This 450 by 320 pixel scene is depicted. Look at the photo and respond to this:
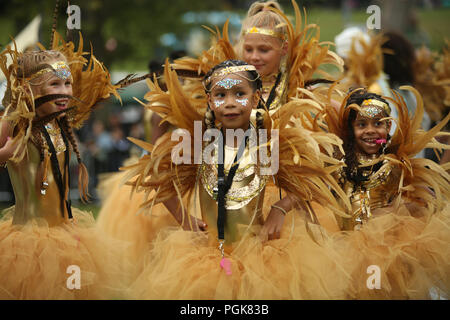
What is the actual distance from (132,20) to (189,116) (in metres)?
15.1

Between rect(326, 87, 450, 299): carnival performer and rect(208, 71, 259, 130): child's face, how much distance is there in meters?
0.94

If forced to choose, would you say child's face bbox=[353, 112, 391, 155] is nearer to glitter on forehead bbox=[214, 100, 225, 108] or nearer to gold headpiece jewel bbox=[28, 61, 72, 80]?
glitter on forehead bbox=[214, 100, 225, 108]

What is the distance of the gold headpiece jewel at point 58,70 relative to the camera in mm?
4215

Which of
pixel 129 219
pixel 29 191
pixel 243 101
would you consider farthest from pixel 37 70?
pixel 129 219

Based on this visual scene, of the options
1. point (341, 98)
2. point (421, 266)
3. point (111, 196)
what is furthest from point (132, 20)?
point (421, 266)

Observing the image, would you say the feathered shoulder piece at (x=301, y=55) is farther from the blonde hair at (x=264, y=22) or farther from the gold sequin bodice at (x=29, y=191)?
the gold sequin bodice at (x=29, y=191)

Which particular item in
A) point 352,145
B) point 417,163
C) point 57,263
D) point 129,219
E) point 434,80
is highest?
point 434,80

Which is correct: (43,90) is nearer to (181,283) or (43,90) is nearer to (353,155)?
(181,283)

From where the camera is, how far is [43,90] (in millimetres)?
4234

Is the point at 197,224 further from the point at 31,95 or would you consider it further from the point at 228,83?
the point at 31,95

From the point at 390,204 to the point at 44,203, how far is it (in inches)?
96.2

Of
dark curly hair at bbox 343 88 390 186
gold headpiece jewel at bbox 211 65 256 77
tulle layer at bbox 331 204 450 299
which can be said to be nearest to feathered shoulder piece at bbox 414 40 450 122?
dark curly hair at bbox 343 88 390 186

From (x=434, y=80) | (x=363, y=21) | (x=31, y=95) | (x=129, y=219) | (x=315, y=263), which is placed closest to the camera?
(x=315, y=263)

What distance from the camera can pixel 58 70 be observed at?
4230 millimetres
